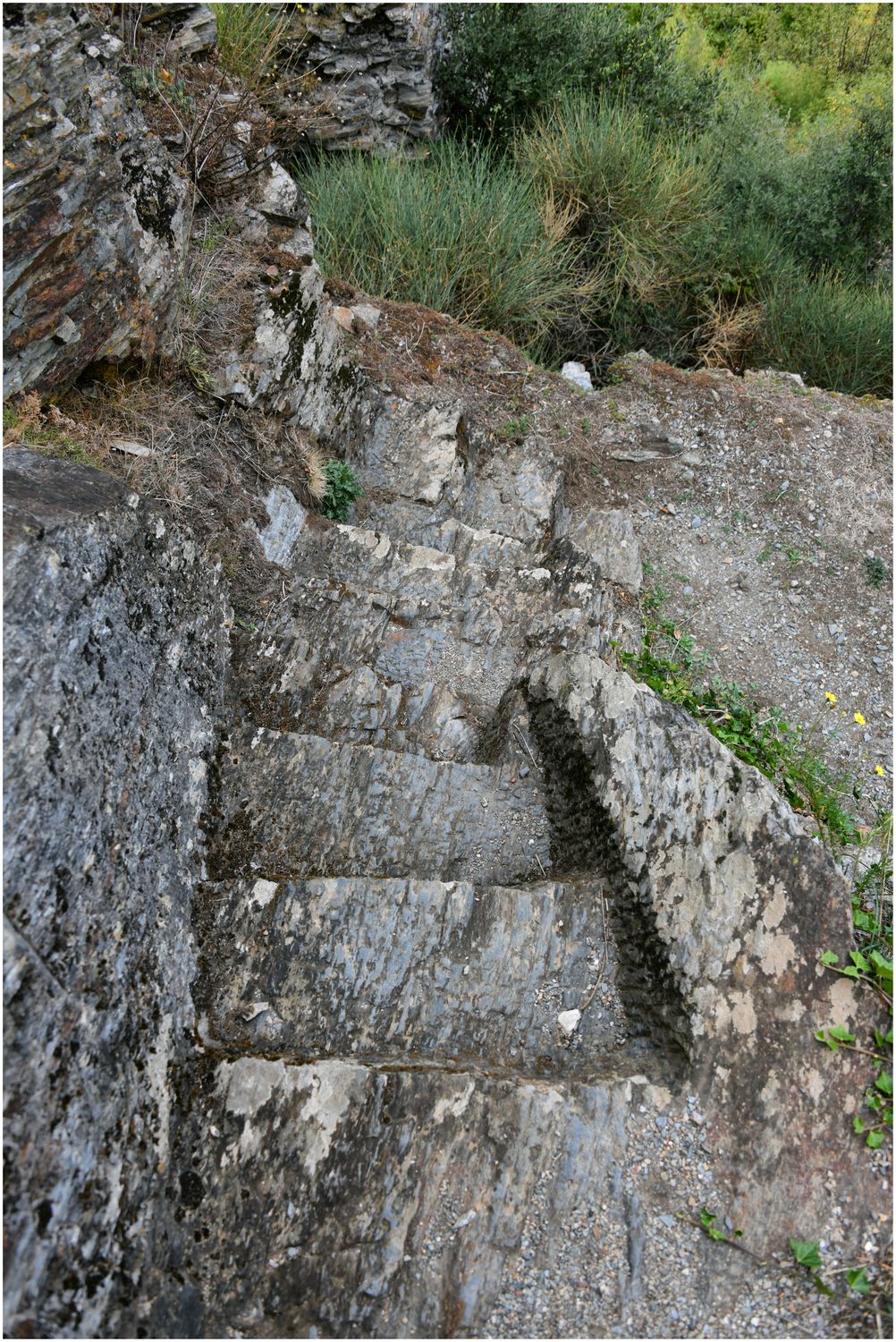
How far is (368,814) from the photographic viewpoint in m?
3.23

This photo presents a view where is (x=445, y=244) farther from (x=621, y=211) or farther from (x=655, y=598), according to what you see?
(x=655, y=598)

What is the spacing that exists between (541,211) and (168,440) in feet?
15.1

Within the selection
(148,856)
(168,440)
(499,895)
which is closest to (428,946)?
(499,895)

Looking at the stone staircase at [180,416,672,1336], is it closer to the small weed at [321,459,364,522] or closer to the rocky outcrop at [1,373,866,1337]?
the rocky outcrop at [1,373,866,1337]

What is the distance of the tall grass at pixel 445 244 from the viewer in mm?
6430

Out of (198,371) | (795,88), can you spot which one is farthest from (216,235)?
(795,88)

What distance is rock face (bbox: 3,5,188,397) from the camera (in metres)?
3.42

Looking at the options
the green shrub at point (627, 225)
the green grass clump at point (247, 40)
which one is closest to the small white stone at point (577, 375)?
the green shrub at point (627, 225)

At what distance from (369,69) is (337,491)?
492 centimetres

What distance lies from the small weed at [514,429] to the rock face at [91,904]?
3083 millimetres

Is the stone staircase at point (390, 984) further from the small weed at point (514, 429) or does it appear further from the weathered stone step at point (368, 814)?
the small weed at point (514, 429)

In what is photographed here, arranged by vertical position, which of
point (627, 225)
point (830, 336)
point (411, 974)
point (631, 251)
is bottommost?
point (830, 336)

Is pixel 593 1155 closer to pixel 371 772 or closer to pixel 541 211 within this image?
pixel 371 772

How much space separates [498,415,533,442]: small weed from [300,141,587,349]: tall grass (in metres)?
1.16
